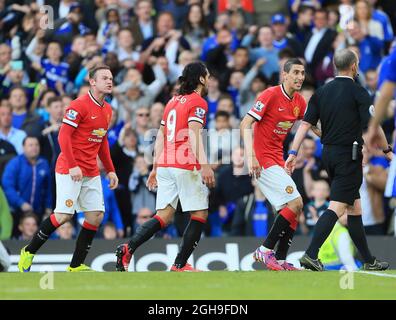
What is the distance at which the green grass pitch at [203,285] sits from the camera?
9.66m

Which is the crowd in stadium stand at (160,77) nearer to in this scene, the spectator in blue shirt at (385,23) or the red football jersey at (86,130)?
the spectator in blue shirt at (385,23)

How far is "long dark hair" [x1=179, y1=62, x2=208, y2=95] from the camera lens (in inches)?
496

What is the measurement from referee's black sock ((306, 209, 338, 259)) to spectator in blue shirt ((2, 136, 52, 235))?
650 cm

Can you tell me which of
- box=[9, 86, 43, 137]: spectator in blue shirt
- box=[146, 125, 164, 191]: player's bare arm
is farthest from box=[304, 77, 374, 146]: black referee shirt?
box=[9, 86, 43, 137]: spectator in blue shirt

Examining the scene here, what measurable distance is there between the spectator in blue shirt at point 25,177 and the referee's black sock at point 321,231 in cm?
650

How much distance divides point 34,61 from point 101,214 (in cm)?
726

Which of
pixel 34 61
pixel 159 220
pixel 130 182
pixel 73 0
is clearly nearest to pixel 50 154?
pixel 130 182

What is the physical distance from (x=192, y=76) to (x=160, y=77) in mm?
6118

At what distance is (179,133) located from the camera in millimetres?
12594

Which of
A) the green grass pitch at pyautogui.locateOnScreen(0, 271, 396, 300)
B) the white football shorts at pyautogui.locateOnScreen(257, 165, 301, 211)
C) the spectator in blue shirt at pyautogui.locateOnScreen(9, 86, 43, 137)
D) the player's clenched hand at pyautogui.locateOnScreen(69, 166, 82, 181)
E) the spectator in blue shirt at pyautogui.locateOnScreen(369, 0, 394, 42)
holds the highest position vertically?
the spectator in blue shirt at pyautogui.locateOnScreen(369, 0, 394, 42)

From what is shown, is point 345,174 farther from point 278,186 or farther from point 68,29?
point 68,29

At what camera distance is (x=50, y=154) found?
696 inches

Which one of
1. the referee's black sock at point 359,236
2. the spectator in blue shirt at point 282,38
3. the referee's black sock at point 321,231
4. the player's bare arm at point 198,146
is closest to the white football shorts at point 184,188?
the player's bare arm at point 198,146

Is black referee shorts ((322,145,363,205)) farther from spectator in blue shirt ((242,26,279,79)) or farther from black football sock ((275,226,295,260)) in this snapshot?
spectator in blue shirt ((242,26,279,79))
